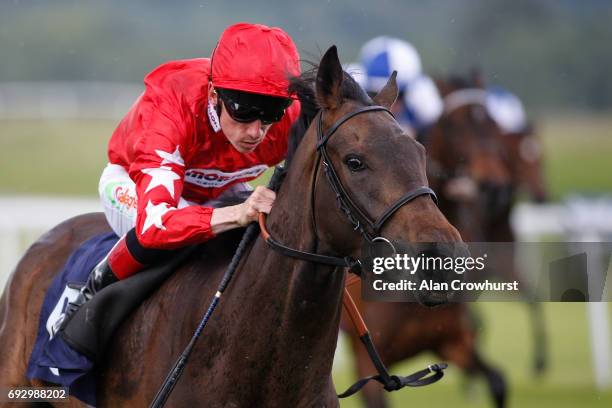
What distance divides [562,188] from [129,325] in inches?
986

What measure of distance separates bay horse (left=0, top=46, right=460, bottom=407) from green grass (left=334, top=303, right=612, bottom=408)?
4.85 metres

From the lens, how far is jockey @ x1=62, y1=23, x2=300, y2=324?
3797mm

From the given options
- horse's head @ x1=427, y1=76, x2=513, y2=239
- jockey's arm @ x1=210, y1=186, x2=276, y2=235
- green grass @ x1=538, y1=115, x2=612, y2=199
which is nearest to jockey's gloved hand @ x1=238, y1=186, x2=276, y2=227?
jockey's arm @ x1=210, y1=186, x2=276, y2=235

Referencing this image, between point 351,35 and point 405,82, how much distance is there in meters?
32.8

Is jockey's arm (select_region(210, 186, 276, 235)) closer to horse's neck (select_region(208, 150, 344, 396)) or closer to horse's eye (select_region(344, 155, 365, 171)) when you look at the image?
horse's neck (select_region(208, 150, 344, 396))

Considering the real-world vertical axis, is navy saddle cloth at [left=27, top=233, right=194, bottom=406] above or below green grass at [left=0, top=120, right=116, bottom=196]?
below

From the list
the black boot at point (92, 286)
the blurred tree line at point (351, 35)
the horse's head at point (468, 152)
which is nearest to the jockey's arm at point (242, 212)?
the black boot at point (92, 286)

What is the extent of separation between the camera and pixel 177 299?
4004mm

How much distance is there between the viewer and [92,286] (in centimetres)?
429

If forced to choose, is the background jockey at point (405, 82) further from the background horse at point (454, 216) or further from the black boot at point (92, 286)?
the black boot at point (92, 286)

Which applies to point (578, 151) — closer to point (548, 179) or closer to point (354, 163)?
point (548, 179)

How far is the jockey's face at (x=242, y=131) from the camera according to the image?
3.94 meters

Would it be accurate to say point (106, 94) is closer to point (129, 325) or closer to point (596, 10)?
point (596, 10)

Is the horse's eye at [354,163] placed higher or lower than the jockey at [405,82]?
lower
